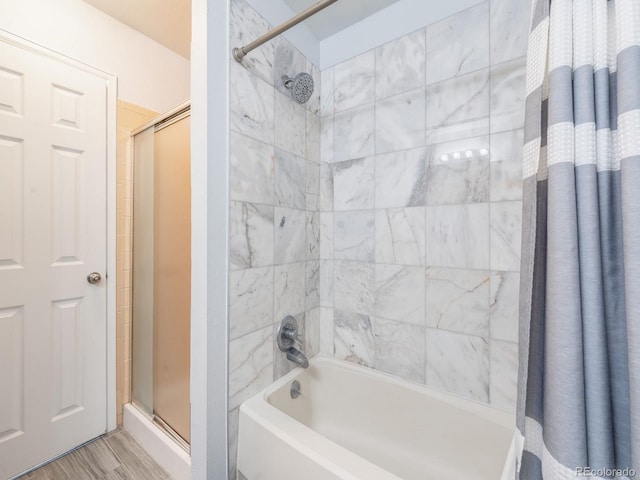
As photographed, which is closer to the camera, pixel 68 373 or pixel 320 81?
pixel 68 373

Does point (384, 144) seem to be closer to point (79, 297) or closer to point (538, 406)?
point (538, 406)

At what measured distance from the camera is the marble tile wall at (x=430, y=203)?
3.55ft

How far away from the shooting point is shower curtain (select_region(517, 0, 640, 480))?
0.46 m

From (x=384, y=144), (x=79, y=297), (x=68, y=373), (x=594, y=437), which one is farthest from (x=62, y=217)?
(x=594, y=437)

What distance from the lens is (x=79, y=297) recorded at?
153 centimetres

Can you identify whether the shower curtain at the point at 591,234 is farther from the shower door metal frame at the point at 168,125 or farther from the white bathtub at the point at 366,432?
the shower door metal frame at the point at 168,125

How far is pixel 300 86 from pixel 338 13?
19.0 inches

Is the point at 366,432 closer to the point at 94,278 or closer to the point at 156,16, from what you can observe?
the point at 94,278

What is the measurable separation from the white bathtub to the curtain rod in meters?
1.36

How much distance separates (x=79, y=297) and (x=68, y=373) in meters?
0.40

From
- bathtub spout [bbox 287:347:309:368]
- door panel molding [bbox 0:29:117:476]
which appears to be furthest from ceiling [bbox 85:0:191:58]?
bathtub spout [bbox 287:347:309:368]

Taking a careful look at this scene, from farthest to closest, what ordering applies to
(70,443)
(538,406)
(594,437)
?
(70,443), (538,406), (594,437)

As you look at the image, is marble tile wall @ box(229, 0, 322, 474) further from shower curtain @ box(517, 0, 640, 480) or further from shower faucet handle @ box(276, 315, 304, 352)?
shower curtain @ box(517, 0, 640, 480)

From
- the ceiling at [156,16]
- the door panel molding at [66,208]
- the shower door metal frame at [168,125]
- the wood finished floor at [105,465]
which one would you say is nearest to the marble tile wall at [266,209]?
the shower door metal frame at [168,125]
